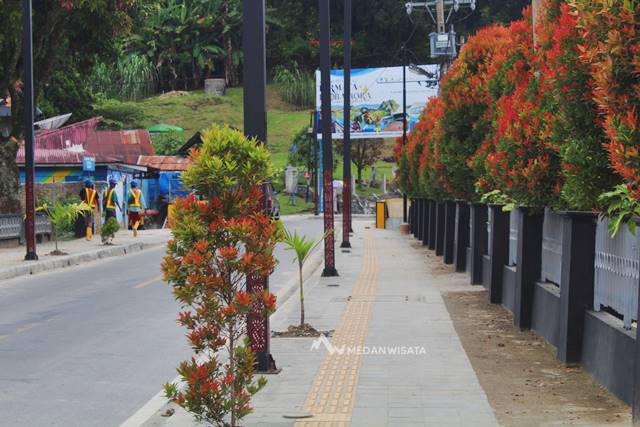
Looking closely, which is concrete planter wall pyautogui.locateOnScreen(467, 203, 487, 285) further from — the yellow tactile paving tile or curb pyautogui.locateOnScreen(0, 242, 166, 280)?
curb pyautogui.locateOnScreen(0, 242, 166, 280)

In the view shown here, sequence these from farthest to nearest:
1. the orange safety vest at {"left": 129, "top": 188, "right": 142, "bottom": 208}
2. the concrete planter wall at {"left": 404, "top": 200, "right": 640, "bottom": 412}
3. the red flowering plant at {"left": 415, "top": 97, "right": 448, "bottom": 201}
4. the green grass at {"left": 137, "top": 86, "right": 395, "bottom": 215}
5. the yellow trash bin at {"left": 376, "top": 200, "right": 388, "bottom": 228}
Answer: the green grass at {"left": 137, "top": 86, "right": 395, "bottom": 215}
the yellow trash bin at {"left": 376, "top": 200, "right": 388, "bottom": 228}
the orange safety vest at {"left": 129, "top": 188, "right": 142, "bottom": 208}
the red flowering plant at {"left": 415, "top": 97, "right": 448, "bottom": 201}
the concrete planter wall at {"left": 404, "top": 200, "right": 640, "bottom": 412}

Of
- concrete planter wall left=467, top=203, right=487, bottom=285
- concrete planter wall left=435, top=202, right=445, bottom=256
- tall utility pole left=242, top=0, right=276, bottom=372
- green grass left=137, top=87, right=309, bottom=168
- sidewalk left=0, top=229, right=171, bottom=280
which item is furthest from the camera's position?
green grass left=137, top=87, right=309, bottom=168

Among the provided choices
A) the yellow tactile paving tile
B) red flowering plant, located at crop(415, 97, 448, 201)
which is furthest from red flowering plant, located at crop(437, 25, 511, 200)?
the yellow tactile paving tile

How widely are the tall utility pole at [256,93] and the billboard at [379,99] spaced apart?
5379 centimetres

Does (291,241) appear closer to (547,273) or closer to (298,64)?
(547,273)

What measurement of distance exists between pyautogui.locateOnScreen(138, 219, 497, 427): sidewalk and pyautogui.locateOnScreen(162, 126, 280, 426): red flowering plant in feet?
3.47

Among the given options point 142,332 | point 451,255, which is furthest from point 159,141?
point 142,332

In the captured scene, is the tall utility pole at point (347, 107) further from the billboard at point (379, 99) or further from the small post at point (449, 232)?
the billboard at point (379, 99)

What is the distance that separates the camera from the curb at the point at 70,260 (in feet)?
65.9

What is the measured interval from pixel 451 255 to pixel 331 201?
6.02m

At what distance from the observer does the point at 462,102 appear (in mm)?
20000

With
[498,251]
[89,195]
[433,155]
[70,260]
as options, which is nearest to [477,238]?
[498,251]

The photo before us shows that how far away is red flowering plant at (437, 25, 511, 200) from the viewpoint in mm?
19625

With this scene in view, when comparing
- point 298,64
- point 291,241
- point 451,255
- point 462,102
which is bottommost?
point 451,255
